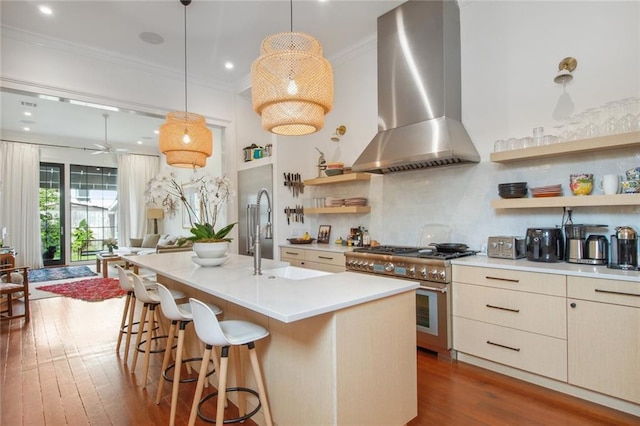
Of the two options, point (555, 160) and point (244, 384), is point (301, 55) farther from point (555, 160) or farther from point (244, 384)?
point (555, 160)

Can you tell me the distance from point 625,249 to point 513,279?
2.29 feet

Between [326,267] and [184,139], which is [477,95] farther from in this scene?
[184,139]

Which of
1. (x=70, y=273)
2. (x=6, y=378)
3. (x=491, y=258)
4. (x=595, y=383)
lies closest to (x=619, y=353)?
(x=595, y=383)

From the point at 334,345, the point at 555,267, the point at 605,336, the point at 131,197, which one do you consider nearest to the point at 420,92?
the point at 555,267

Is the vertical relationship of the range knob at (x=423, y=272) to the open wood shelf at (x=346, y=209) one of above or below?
below

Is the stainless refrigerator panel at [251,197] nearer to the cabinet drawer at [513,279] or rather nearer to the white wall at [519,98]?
the white wall at [519,98]

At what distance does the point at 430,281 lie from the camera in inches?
117

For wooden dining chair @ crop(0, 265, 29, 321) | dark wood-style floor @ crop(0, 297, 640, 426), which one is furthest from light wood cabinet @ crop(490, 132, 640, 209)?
wooden dining chair @ crop(0, 265, 29, 321)

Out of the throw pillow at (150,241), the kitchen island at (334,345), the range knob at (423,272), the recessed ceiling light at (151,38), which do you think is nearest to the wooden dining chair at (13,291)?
the recessed ceiling light at (151,38)

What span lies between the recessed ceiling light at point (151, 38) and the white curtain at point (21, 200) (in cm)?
630

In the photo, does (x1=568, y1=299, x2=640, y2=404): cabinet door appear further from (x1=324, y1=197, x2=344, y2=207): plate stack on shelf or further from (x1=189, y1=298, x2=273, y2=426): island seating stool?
(x1=324, y1=197, x2=344, y2=207): plate stack on shelf

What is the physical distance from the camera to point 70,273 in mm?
7656

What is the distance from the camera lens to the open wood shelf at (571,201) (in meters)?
2.25

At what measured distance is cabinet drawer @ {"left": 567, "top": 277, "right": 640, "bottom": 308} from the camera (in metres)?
2.02
